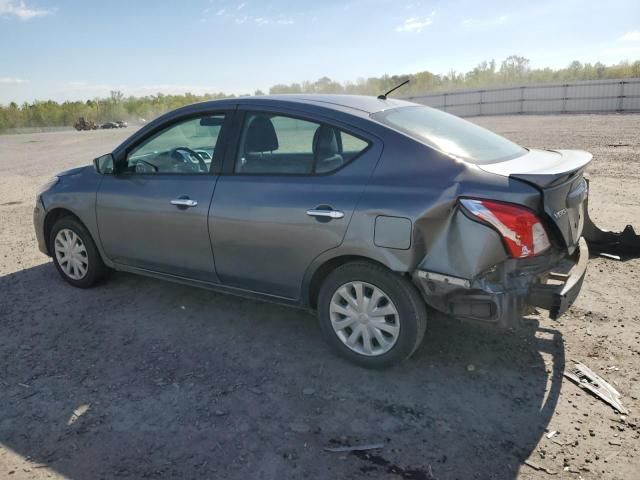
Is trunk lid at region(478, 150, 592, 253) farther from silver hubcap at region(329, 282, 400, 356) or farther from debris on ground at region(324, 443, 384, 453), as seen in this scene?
debris on ground at region(324, 443, 384, 453)

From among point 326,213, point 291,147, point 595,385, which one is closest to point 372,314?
point 326,213

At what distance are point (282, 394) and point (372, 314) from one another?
30.5 inches

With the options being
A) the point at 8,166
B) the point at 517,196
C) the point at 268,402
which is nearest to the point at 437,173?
the point at 517,196

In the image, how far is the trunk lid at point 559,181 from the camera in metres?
2.96

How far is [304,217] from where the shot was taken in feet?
11.3

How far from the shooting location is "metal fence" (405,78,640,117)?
28.6 metres

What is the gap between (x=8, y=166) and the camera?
55.6ft

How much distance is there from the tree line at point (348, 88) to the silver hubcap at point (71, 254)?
151 ft

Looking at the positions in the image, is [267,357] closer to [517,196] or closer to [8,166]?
[517,196]

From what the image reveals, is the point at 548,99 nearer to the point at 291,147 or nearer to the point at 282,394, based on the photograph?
the point at 291,147

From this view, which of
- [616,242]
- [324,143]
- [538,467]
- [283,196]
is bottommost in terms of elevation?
[538,467]

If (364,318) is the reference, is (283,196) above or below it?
above

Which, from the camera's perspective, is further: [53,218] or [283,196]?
[53,218]

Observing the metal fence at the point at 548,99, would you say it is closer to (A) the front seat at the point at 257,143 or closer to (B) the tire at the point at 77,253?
(A) the front seat at the point at 257,143
